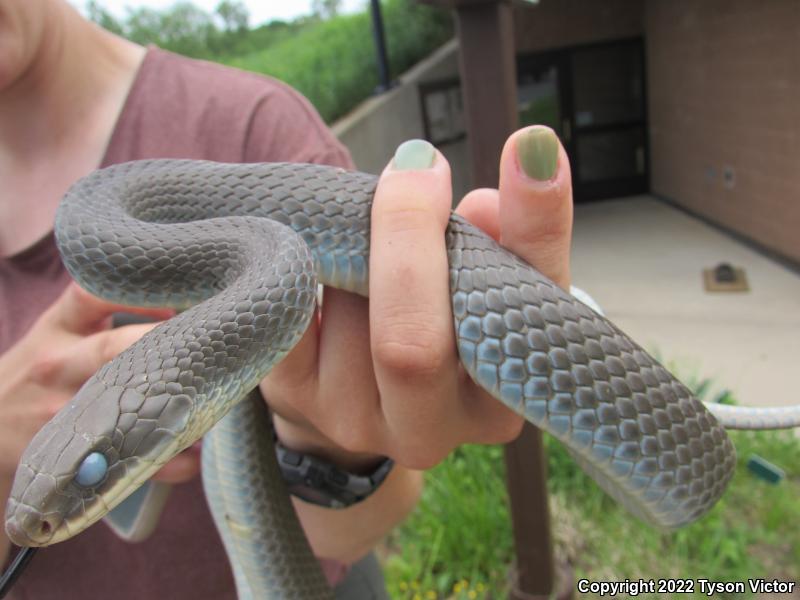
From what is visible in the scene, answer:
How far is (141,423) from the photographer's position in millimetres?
1062

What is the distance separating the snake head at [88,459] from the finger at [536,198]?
2.15ft

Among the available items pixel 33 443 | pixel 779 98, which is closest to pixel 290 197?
pixel 33 443

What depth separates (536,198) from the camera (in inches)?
44.0

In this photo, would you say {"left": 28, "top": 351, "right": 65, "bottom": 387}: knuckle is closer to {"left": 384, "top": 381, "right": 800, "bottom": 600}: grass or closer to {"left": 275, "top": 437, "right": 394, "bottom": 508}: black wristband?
{"left": 275, "top": 437, "right": 394, "bottom": 508}: black wristband

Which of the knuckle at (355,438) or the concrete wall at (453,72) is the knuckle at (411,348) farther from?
the concrete wall at (453,72)

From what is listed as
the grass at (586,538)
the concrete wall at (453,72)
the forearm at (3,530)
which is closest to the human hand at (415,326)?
the forearm at (3,530)

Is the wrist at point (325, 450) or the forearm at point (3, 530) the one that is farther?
the wrist at point (325, 450)

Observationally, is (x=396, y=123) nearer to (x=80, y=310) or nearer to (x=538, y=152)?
(x=80, y=310)

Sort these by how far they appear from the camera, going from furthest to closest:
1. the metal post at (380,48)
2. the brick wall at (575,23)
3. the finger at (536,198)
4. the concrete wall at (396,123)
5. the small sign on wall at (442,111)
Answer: the brick wall at (575,23) → the small sign on wall at (442,111) → the metal post at (380,48) → the concrete wall at (396,123) → the finger at (536,198)

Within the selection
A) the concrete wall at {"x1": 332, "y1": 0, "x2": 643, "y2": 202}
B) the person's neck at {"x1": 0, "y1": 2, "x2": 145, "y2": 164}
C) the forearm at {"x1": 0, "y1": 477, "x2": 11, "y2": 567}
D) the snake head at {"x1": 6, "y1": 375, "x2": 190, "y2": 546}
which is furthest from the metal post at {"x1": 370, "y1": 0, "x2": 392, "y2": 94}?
the snake head at {"x1": 6, "y1": 375, "x2": 190, "y2": 546}

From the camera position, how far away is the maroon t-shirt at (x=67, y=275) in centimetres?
164

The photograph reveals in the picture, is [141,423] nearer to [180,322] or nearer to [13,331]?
[180,322]

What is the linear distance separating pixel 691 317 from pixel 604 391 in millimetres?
5253

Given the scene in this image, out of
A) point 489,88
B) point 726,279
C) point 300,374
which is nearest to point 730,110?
point 726,279
